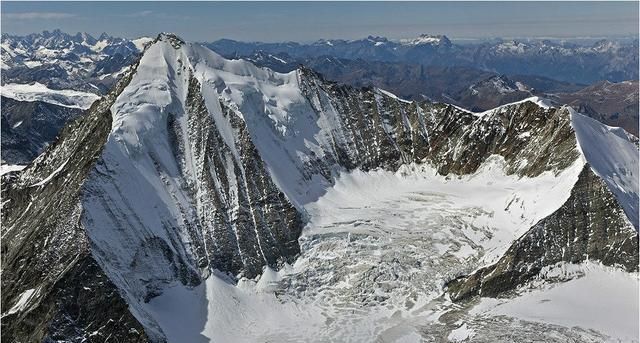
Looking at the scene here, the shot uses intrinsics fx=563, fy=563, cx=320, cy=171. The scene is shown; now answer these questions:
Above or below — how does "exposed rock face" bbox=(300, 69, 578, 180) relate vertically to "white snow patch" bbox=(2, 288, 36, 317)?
above

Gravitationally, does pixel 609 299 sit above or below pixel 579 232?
below

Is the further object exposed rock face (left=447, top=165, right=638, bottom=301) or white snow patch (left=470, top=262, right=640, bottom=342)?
exposed rock face (left=447, top=165, right=638, bottom=301)

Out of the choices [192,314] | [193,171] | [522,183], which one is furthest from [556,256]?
[193,171]

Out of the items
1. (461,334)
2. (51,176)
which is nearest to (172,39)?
(51,176)

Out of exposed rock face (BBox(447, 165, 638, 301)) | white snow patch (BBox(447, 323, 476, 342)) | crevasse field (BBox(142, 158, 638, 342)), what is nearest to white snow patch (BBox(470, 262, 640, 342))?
crevasse field (BBox(142, 158, 638, 342))

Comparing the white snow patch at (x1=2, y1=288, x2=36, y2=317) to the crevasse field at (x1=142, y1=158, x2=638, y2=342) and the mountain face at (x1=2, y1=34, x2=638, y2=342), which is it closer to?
the mountain face at (x1=2, y1=34, x2=638, y2=342)

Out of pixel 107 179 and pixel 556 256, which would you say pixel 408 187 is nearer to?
pixel 556 256

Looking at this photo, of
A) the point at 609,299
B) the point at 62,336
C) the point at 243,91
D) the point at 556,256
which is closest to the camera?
the point at 62,336
